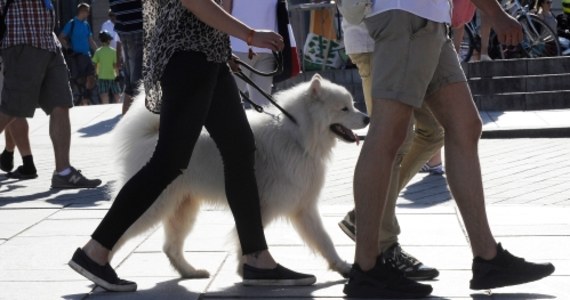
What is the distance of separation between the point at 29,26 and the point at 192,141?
487 cm

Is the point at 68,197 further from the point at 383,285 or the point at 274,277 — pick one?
the point at 383,285

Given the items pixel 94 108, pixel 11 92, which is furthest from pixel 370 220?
pixel 94 108

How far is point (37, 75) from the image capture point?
10.4m

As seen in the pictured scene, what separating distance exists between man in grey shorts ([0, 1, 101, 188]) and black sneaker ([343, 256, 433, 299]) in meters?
4.92

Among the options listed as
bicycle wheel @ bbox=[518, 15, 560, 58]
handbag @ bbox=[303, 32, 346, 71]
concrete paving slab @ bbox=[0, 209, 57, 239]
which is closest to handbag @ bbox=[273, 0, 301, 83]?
concrete paving slab @ bbox=[0, 209, 57, 239]

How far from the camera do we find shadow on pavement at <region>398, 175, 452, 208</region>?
9070 mm

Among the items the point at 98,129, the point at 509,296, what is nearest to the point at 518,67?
the point at 98,129

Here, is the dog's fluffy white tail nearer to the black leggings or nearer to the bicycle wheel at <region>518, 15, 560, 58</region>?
the black leggings

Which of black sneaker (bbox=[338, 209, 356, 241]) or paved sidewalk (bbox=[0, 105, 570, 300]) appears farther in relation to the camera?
black sneaker (bbox=[338, 209, 356, 241])

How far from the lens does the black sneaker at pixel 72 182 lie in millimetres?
10266

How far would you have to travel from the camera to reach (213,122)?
609cm

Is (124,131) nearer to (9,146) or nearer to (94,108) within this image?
(9,146)

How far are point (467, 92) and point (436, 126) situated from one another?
0.54m

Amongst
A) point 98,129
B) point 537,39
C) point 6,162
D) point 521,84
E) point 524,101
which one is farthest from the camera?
point 537,39
